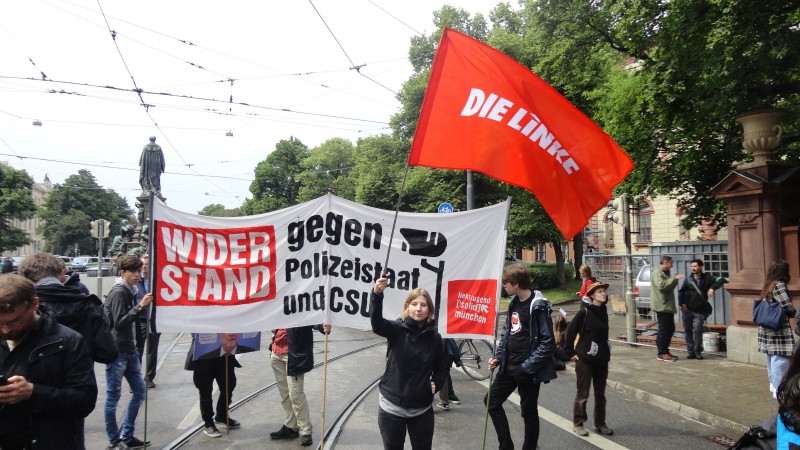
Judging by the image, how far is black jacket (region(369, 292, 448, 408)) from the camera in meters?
3.82

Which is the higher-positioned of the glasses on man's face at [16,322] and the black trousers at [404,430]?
the glasses on man's face at [16,322]

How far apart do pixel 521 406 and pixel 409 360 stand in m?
1.70

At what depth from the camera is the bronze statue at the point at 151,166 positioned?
2061 cm

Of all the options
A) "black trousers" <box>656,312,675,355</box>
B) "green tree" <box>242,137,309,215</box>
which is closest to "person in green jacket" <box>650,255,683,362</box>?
"black trousers" <box>656,312,675,355</box>

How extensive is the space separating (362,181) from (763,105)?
2754 centimetres

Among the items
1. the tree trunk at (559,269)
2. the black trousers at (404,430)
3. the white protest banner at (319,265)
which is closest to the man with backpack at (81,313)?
the white protest banner at (319,265)

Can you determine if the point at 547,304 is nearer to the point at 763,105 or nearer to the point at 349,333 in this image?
the point at 763,105

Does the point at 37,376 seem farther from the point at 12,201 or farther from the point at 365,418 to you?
the point at 12,201

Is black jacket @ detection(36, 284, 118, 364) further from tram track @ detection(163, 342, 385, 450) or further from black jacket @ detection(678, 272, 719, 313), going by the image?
black jacket @ detection(678, 272, 719, 313)

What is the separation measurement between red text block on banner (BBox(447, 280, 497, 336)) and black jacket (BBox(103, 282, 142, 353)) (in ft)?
10.5

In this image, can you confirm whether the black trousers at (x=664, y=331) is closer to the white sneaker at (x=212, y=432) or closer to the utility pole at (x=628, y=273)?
the utility pole at (x=628, y=273)

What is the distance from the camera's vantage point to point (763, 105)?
10.5m

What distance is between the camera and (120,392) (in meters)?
→ 5.54

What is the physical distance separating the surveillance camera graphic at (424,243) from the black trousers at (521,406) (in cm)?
127
